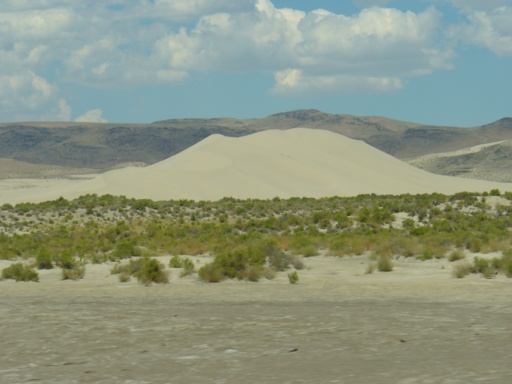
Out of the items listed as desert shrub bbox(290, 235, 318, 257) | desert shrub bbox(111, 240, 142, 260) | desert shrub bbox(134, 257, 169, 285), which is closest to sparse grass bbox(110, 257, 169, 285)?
desert shrub bbox(134, 257, 169, 285)

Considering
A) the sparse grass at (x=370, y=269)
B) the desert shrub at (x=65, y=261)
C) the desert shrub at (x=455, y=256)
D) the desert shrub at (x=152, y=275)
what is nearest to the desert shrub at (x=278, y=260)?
the sparse grass at (x=370, y=269)

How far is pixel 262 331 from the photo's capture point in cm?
1427

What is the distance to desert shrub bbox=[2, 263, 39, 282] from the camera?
23.1 meters

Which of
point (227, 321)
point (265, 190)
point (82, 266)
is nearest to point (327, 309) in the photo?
point (227, 321)

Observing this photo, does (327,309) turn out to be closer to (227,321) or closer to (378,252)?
(227,321)

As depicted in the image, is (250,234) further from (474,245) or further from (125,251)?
(474,245)

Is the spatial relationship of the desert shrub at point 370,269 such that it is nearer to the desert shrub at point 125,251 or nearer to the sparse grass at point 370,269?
the sparse grass at point 370,269

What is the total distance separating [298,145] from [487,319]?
68140mm

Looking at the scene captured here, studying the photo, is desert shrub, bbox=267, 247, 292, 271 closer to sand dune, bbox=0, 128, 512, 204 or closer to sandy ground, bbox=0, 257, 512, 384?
sandy ground, bbox=0, 257, 512, 384

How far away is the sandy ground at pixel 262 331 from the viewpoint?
11086 mm

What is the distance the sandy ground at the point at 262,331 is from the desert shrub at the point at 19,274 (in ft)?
1.89

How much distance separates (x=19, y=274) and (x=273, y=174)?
162 ft

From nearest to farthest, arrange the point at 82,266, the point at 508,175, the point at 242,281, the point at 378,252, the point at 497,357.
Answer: the point at 497,357 → the point at 242,281 → the point at 82,266 → the point at 378,252 → the point at 508,175

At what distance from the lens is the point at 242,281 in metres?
22.1
